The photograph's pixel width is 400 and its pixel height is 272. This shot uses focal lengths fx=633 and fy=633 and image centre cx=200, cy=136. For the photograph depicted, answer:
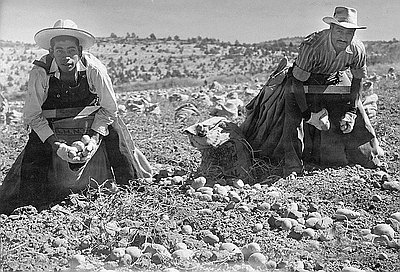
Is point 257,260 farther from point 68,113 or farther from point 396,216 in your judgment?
point 68,113

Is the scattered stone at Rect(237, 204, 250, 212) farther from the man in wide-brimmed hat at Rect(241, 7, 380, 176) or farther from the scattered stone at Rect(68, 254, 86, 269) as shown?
the scattered stone at Rect(68, 254, 86, 269)

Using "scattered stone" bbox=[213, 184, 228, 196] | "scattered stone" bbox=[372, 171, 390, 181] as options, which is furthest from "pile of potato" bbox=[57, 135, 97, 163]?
"scattered stone" bbox=[372, 171, 390, 181]

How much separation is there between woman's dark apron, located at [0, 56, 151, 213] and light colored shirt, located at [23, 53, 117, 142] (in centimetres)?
4

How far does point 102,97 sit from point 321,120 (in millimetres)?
1648

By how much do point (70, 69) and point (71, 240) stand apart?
3.63ft

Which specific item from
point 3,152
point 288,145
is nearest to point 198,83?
point 3,152

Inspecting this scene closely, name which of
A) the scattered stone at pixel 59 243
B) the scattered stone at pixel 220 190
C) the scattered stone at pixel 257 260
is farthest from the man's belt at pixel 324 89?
the scattered stone at pixel 59 243

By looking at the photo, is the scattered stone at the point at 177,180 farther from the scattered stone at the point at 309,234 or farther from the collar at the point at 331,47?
the collar at the point at 331,47

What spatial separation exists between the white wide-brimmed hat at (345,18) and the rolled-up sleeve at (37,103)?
1.95m

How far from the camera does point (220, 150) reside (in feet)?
15.6

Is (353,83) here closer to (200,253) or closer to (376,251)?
(376,251)

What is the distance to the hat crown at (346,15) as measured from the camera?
425 cm

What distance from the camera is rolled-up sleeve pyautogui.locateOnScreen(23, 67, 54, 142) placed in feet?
12.8

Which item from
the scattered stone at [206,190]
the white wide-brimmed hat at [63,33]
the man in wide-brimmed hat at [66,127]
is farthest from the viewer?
the scattered stone at [206,190]
